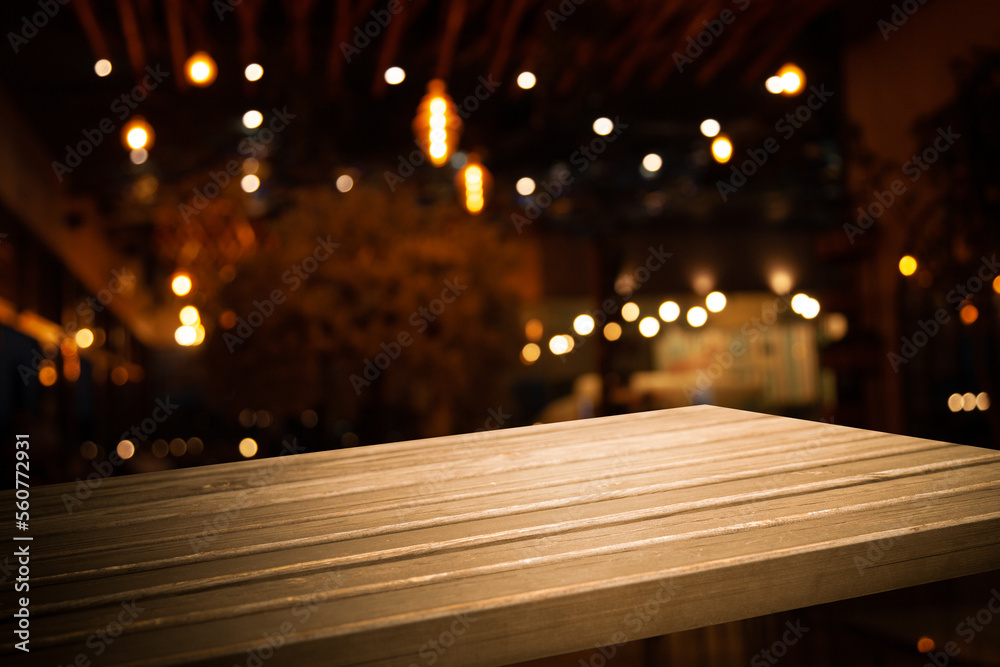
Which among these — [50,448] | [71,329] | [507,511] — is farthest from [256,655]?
[71,329]

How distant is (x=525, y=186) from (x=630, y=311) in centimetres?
237

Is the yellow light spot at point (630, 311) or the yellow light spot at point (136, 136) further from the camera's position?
the yellow light spot at point (630, 311)

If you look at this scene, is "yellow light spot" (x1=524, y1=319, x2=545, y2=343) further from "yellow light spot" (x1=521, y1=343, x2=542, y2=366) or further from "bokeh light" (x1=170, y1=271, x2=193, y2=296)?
"bokeh light" (x1=170, y1=271, x2=193, y2=296)

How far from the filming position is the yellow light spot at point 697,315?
9242mm

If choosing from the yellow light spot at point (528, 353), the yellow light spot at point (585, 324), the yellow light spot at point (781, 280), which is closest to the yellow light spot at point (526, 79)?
the yellow light spot at point (528, 353)

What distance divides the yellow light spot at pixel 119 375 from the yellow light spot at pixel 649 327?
680cm

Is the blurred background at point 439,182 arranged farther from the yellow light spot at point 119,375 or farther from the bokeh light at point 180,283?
the yellow light spot at point 119,375

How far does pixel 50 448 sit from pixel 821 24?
17.5ft

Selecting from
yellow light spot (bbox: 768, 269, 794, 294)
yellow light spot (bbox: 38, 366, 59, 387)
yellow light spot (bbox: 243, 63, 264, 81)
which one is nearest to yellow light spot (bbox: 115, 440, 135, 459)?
yellow light spot (bbox: 38, 366, 59, 387)

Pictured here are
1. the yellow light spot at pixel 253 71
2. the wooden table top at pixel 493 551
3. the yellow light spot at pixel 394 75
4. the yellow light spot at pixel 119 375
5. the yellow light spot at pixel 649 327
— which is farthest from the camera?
the yellow light spot at pixel 119 375

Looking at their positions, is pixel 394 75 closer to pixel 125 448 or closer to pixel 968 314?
pixel 968 314

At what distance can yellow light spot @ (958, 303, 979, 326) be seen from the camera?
322 cm

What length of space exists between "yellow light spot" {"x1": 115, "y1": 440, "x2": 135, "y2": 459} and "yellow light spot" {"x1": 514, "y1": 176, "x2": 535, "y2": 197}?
403 centimetres

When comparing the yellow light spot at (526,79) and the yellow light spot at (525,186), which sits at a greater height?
the yellow light spot at (525,186)
